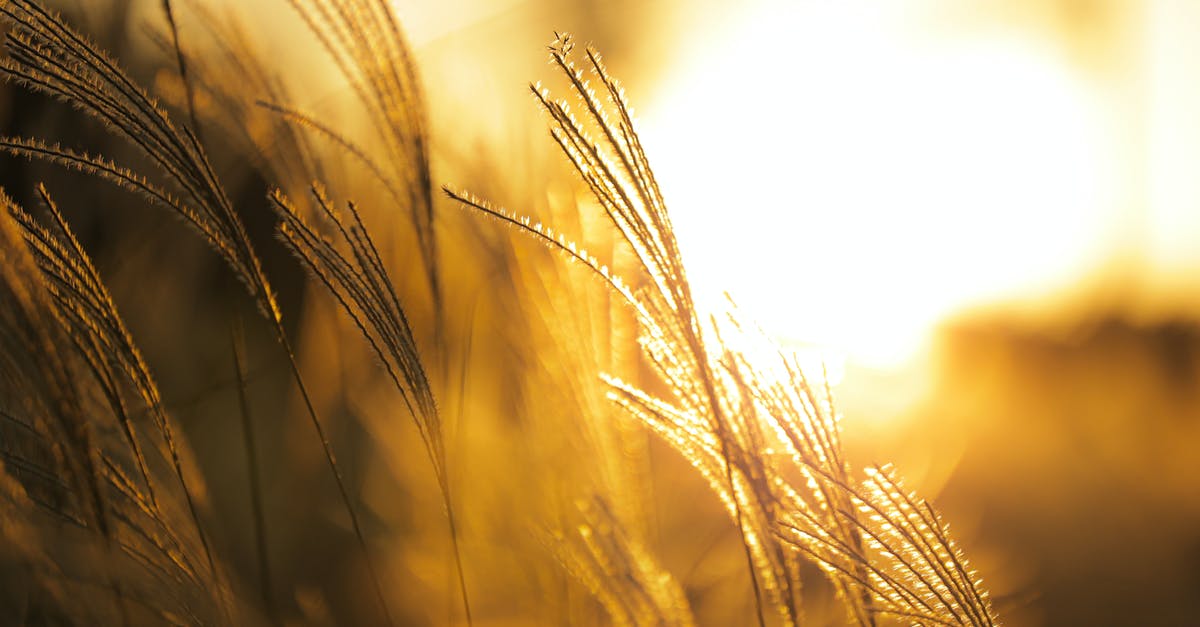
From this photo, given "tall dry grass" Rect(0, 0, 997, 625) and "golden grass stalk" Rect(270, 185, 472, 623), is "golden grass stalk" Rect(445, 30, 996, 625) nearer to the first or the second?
"tall dry grass" Rect(0, 0, 997, 625)

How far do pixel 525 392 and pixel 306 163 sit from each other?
63 cm

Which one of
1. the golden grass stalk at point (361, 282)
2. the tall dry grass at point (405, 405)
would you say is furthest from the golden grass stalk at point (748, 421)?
the golden grass stalk at point (361, 282)

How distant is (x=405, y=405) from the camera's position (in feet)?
4.22

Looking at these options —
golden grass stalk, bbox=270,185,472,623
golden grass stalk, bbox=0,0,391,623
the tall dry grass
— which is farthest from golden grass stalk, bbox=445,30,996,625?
golden grass stalk, bbox=0,0,391,623

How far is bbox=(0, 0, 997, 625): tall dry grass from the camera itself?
79cm

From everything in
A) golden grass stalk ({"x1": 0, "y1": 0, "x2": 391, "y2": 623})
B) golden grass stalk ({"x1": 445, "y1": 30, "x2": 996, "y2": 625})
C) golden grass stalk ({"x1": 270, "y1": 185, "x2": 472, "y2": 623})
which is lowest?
golden grass stalk ({"x1": 445, "y1": 30, "x2": 996, "y2": 625})

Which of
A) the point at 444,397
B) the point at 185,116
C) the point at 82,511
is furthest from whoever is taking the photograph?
the point at 444,397

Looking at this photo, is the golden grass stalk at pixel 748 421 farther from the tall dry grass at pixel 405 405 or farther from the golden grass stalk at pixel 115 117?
the golden grass stalk at pixel 115 117

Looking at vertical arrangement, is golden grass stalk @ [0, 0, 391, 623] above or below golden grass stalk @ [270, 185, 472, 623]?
above

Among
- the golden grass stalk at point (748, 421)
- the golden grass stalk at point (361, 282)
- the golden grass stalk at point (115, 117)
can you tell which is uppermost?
the golden grass stalk at point (115, 117)

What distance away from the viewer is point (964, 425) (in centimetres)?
226

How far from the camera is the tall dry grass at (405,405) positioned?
0.79 metres

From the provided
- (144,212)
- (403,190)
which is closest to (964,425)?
(403,190)

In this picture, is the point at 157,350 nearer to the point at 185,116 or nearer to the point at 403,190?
the point at 185,116
